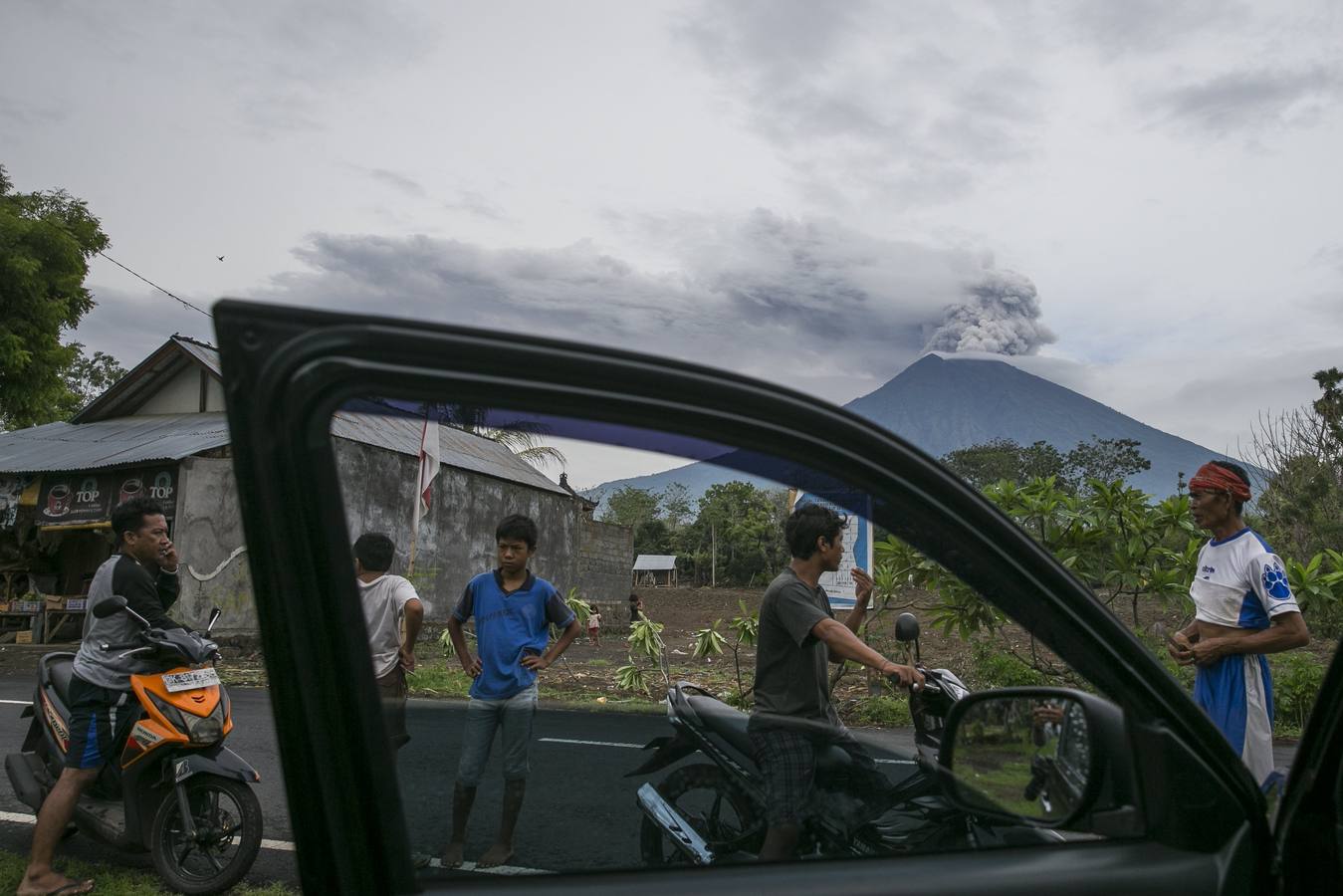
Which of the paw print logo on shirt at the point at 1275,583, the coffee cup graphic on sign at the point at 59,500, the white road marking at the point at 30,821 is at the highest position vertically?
the coffee cup graphic on sign at the point at 59,500

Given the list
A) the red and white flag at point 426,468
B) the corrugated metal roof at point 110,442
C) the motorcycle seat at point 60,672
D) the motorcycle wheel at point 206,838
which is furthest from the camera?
the corrugated metal roof at point 110,442

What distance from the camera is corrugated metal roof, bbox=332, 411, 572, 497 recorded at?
1.12 m

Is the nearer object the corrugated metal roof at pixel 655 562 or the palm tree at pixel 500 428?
the palm tree at pixel 500 428

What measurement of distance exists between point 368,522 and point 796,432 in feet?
1.67

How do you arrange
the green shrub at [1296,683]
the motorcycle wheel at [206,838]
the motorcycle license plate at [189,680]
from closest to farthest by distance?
the motorcycle wheel at [206,838] → the motorcycle license plate at [189,680] → the green shrub at [1296,683]

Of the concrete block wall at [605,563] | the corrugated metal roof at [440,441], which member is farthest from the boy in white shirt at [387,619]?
the concrete block wall at [605,563]

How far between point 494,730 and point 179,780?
357 cm

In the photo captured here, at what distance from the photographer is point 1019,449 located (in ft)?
170

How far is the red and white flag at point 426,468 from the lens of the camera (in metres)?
1.19

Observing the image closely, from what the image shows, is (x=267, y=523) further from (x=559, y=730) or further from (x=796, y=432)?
(x=796, y=432)

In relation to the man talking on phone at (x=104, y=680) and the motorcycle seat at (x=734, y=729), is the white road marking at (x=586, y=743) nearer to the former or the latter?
the motorcycle seat at (x=734, y=729)

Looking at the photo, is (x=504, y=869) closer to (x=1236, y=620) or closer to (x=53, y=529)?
(x=1236, y=620)

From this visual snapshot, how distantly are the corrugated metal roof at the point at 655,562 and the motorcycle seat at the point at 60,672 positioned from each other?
396cm

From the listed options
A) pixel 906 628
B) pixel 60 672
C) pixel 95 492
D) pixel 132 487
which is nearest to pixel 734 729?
pixel 906 628
